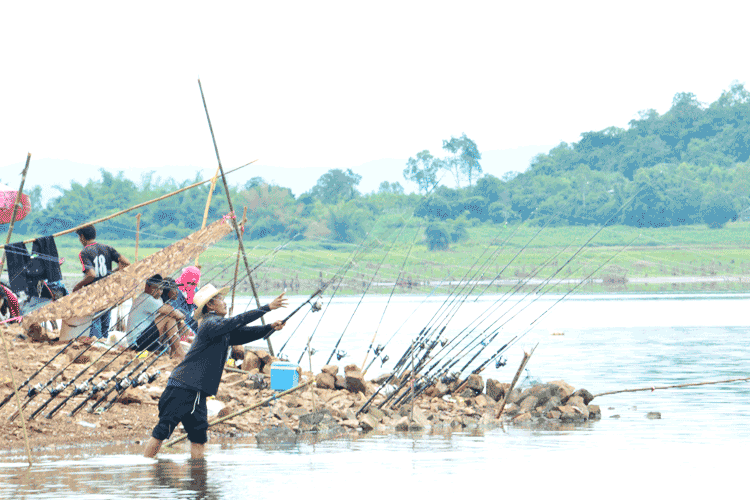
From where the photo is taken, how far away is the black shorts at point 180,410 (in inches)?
341

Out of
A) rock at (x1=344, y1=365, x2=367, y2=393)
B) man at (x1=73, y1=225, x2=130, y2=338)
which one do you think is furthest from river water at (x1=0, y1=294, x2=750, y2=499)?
man at (x1=73, y1=225, x2=130, y2=338)

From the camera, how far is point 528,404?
42.0ft

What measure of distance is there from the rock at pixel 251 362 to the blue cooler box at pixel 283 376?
1389 mm

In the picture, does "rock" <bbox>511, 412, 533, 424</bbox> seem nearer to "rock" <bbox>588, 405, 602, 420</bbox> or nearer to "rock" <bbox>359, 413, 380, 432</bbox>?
"rock" <bbox>588, 405, 602, 420</bbox>

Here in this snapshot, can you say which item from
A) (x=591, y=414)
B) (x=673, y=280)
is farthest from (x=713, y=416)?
(x=673, y=280)

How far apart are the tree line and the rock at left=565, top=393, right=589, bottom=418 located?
47.1 metres

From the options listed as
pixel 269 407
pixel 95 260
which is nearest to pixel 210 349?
pixel 269 407

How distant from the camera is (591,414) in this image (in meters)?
12.5

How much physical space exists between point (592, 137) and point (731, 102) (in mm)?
22239

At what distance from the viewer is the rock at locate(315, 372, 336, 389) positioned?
41.4 ft

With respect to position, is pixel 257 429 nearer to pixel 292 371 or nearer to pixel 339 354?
pixel 292 371

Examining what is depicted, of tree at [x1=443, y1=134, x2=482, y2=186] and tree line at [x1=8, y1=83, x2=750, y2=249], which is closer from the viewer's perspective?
tree line at [x1=8, y1=83, x2=750, y2=249]

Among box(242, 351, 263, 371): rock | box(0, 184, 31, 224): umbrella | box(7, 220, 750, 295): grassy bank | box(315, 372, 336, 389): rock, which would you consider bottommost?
box(7, 220, 750, 295): grassy bank

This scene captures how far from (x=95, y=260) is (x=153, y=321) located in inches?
40.8
